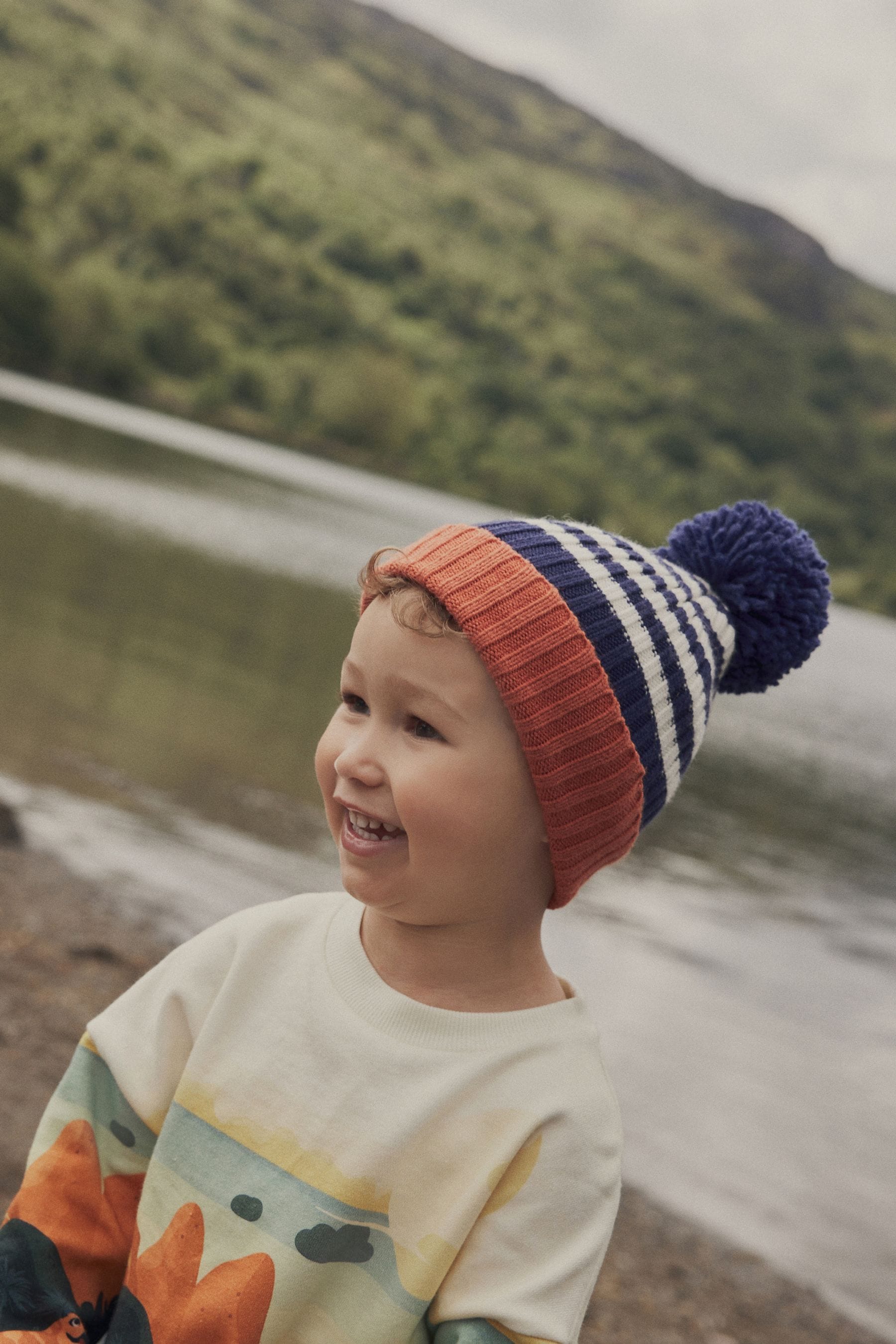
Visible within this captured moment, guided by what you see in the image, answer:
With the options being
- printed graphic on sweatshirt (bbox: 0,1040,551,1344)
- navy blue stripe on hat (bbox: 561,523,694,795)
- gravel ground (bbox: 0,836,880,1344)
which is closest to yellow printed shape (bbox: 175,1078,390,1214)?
printed graphic on sweatshirt (bbox: 0,1040,551,1344)

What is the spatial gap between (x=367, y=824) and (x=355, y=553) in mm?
27585

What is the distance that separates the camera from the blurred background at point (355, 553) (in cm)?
564

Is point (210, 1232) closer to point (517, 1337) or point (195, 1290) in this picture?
point (195, 1290)

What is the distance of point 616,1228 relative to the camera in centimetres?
430

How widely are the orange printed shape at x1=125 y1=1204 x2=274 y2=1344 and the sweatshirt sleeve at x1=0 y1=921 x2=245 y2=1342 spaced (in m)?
0.09

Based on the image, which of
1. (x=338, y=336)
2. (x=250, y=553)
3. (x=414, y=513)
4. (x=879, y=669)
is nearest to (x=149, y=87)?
(x=338, y=336)

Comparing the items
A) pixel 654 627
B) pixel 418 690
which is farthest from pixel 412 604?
pixel 654 627

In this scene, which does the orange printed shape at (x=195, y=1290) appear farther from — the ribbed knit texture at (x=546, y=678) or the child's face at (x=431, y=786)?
the ribbed knit texture at (x=546, y=678)

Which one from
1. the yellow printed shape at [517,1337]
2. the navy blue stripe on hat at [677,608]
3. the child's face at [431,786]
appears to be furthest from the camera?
the navy blue stripe on hat at [677,608]

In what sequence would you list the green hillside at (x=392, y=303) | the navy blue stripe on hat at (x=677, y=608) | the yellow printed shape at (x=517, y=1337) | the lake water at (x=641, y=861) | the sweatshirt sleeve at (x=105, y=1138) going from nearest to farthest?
1. the yellow printed shape at (x=517, y=1337)
2. the sweatshirt sleeve at (x=105, y=1138)
3. the navy blue stripe on hat at (x=677, y=608)
4. the lake water at (x=641, y=861)
5. the green hillside at (x=392, y=303)

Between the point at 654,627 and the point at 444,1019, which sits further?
the point at 654,627

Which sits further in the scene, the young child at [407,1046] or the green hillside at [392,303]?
the green hillside at [392,303]

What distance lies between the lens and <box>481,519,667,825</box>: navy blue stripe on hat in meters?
1.60

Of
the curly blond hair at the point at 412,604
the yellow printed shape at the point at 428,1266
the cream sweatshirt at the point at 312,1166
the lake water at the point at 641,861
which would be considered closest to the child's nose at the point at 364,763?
the curly blond hair at the point at 412,604
